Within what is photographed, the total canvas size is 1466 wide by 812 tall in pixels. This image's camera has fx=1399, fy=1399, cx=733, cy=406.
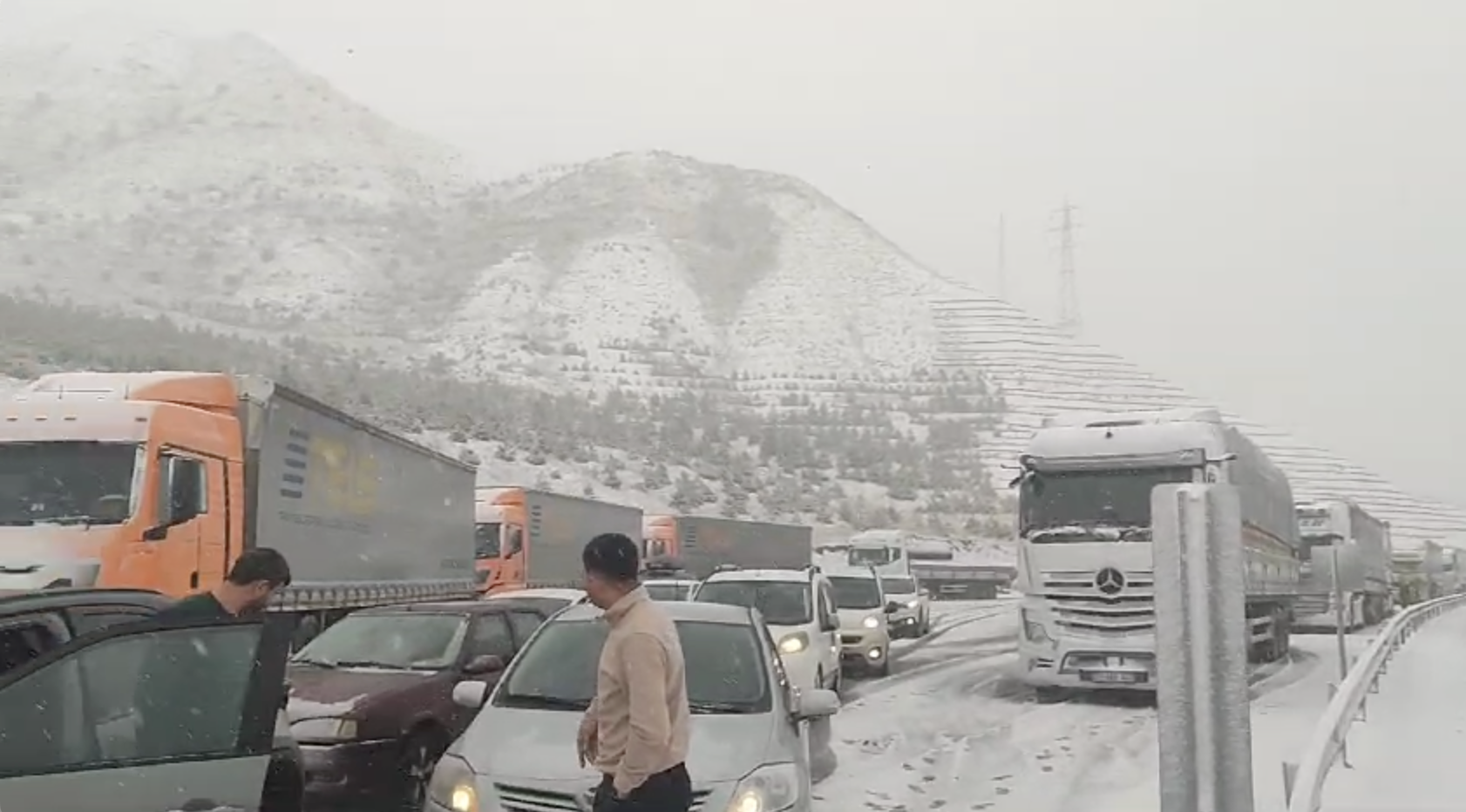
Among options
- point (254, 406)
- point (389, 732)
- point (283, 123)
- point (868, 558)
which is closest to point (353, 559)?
point (254, 406)

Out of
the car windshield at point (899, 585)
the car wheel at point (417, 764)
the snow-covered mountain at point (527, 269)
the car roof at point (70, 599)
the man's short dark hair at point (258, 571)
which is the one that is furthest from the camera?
the snow-covered mountain at point (527, 269)

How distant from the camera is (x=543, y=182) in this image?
13412cm

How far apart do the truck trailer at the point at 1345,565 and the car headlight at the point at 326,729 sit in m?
22.4

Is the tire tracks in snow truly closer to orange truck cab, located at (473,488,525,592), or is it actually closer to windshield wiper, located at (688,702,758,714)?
windshield wiper, located at (688,702,758,714)

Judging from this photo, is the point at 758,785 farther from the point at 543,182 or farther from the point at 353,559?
the point at 543,182

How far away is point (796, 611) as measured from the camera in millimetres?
16094

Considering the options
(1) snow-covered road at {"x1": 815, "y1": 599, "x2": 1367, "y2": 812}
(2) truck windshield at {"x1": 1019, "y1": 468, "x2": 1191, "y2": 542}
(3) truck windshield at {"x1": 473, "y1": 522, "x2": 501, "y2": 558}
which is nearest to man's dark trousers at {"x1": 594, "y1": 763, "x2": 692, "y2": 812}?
(1) snow-covered road at {"x1": 815, "y1": 599, "x2": 1367, "y2": 812}

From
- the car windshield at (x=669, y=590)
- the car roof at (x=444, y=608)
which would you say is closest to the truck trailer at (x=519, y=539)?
the car windshield at (x=669, y=590)

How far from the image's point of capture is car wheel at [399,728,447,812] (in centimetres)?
923

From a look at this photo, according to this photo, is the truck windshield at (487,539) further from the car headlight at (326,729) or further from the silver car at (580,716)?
the silver car at (580,716)

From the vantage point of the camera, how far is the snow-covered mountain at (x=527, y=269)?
83062mm

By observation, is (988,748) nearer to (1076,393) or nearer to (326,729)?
(326,729)

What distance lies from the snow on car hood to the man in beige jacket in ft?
5.35

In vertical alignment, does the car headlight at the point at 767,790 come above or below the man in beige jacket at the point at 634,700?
below
